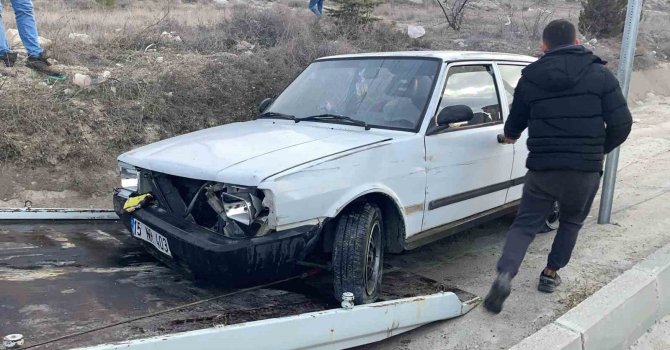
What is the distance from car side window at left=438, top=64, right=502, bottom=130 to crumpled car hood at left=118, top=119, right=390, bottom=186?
32.8 inches

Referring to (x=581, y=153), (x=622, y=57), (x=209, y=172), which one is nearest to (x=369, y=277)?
(x=209, y=172)

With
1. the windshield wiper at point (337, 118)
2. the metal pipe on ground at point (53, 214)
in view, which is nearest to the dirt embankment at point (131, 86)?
the metal pipe on ground at point (53, 214)

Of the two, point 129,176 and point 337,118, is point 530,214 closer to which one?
point 337,118

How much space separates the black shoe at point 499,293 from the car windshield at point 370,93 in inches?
45.5

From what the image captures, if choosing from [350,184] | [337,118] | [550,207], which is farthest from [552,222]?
[350,184]

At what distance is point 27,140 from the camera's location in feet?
20.5

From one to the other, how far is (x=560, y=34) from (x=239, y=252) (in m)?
2.46

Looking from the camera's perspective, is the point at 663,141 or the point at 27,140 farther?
the point at 663,141

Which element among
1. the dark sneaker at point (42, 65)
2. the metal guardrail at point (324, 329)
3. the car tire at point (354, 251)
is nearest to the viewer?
the metal guardrail at point (324, 329)

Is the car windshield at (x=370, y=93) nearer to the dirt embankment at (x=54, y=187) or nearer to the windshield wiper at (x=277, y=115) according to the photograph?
the windshield wiper at (x=277, y=115)

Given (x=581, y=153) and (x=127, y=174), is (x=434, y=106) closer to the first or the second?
(x=581, y=153)

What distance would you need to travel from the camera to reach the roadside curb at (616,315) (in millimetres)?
3309

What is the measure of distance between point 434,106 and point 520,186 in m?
1.34

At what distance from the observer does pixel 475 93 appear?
477 cm
